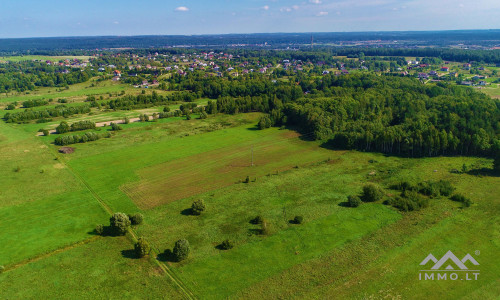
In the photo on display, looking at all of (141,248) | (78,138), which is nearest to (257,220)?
(141,248)

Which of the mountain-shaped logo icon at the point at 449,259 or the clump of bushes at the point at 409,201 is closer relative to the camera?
the mountain-shaped logo icon at the point at 449,259

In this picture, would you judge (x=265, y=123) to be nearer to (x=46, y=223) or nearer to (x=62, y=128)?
(x=62, y=128)

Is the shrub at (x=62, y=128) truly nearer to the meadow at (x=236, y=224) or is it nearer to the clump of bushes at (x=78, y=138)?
the clump of bushes at (x=78, y=138)

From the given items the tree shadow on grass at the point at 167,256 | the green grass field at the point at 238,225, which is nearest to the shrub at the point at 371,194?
the green grass field at the point at 238,225

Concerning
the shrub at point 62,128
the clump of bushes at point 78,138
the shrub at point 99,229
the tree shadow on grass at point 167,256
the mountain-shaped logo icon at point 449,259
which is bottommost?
the mountain-shaped logo icon at point 449,259

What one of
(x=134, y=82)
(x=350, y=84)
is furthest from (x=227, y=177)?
(x=134, y=82)
